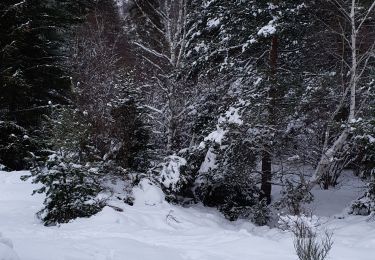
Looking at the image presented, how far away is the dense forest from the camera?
10.8 meters

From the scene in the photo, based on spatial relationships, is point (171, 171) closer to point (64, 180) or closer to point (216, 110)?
point (216, 110)

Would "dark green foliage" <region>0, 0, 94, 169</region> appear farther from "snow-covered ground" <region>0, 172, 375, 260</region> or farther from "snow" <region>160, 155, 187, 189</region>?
"snow" <region>160, 155, 187, 189</region>

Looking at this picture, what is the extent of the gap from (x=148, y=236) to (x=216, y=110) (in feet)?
18.4

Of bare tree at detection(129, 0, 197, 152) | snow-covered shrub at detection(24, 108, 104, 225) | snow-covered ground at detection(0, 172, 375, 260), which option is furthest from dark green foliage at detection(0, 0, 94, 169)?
snow-covered shrub at detection(24, 108, 104, 225)

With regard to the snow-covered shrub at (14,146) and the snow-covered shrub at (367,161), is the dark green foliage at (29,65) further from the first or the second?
the snow-covered shrub at (367,161)

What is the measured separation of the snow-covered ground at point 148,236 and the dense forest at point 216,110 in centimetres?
60

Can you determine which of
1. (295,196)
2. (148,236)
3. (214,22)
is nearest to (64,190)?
(148,236)

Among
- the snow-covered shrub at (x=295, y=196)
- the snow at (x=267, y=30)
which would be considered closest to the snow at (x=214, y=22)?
the snow at (x=267, y=30)

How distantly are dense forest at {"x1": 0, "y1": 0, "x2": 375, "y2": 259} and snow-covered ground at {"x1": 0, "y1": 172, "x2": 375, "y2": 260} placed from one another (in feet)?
1.97

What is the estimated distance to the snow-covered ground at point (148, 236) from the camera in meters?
6.43

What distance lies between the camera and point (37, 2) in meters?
15.9

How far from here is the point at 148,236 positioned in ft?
26.3

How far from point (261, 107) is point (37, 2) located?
9.40 metres

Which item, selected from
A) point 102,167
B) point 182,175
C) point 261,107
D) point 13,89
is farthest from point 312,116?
point 13,89
